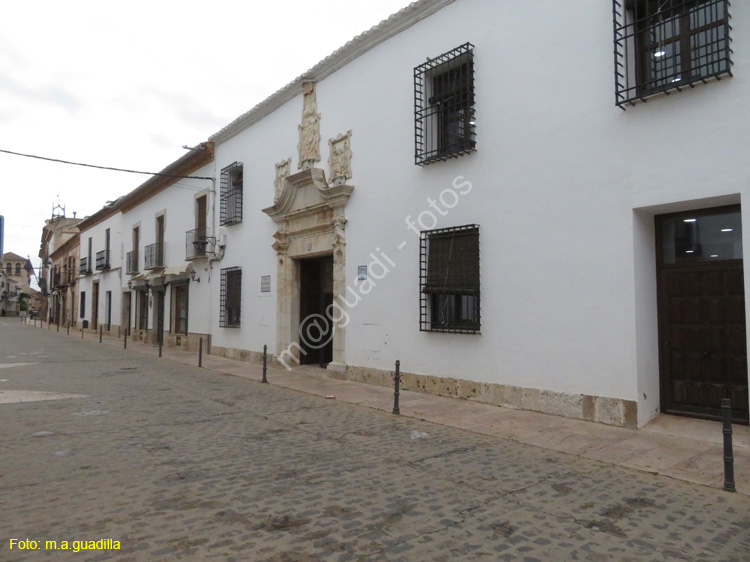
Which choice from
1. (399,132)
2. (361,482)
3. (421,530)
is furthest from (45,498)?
(399,132)

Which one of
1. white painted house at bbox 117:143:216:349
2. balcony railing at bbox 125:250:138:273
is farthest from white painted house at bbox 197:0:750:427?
balcony railing at bbox 125:250:138:273

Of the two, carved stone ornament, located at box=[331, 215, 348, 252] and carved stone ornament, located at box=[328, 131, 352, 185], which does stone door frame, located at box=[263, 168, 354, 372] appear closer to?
carved stone ornament, located at box=[331, 215, 348, 252]

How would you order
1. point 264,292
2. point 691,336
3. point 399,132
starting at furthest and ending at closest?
point 264,292 < point 399,132 < point 691,336

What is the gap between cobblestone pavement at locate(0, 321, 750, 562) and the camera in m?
3.38

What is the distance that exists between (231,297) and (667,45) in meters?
12.2

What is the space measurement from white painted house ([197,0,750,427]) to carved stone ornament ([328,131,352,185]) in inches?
1.4

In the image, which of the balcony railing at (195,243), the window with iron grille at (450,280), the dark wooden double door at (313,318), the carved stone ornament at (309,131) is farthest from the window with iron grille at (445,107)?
the balcony railing at (195,243)

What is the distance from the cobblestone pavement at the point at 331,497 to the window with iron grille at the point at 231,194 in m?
8.92

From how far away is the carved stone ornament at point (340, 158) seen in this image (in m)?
11.1

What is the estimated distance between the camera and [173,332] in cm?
1953

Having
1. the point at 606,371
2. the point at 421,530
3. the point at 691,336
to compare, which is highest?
the point at 691,336

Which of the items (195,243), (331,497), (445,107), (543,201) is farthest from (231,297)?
(331,497)

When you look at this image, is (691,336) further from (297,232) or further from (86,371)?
(86,371)

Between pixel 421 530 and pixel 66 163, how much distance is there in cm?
1249
